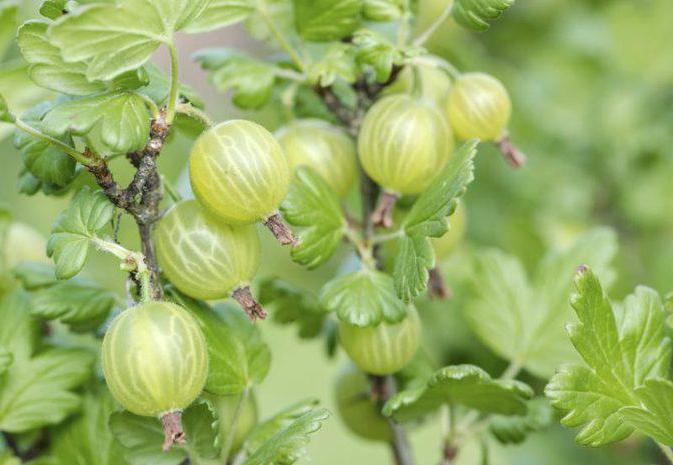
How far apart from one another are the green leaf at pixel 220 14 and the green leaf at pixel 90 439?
37 centimetres

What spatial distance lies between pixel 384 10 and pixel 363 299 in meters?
0.28

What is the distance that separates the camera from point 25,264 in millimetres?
847

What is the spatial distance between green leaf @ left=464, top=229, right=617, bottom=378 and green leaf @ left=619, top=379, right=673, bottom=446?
12.1 inches

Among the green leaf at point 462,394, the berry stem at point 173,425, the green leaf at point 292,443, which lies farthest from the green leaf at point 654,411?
the berry stem at point 173,425

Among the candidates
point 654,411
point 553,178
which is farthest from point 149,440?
point 553,178

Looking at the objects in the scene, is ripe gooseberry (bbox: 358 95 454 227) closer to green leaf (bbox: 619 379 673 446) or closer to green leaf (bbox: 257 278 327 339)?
green leaf (bbox: 257 278 327 339)

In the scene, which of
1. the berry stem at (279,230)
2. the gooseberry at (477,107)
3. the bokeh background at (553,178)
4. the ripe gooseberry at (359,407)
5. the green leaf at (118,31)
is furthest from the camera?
the bokeh background at (553,178)

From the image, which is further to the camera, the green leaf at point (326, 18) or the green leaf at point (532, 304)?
the green leaf at point (532, 304)

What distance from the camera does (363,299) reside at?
2.52ft

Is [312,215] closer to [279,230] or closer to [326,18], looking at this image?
[279,230]

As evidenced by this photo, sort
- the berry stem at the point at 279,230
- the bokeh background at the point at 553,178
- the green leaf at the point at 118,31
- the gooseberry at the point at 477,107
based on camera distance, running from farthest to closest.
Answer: the bokeh background at the point at 553,178 → the gooseberry at the point at 477,107 → the berry stem at the point at 279,230 → the green leaf at the point at 118,31

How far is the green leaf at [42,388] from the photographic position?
827 millimetres

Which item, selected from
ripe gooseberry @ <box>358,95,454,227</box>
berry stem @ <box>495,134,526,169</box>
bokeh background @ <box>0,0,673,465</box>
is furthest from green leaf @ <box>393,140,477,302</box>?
bokeh background @ <box>0,0,673,465</box>

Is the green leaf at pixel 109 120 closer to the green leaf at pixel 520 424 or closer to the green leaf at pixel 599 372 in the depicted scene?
the green leaf at pixel 599 372
